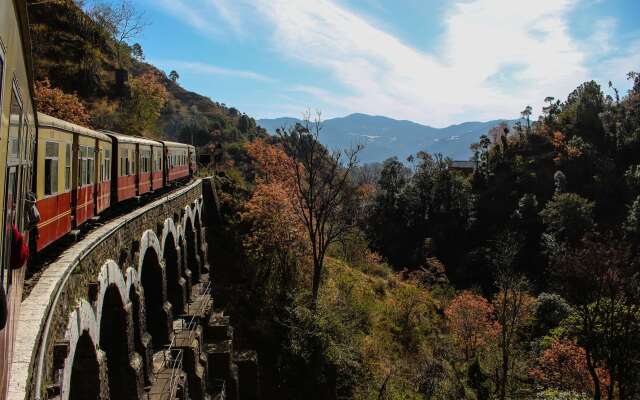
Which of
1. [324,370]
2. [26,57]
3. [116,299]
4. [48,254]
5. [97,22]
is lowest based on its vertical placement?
[324,370]

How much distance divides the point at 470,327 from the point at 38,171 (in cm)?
2566

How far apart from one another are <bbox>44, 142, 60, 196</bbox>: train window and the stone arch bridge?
1134mm

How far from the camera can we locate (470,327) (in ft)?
94.2

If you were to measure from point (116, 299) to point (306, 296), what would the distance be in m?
14.3

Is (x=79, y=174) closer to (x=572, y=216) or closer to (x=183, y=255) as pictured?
(x=183, y=255)

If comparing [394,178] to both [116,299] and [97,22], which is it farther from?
[116,299]

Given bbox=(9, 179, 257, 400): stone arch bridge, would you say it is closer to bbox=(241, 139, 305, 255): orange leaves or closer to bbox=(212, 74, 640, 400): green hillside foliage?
bbox=(212, 74, 640, 400): green hillside foliage

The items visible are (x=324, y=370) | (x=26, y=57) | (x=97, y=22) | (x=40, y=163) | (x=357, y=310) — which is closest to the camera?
(x=26, y=57)

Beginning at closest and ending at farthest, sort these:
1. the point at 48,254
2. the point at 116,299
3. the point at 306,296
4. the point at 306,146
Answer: the point at 48,254, the point at 116,299, the point at 306,296, the point at 306,146

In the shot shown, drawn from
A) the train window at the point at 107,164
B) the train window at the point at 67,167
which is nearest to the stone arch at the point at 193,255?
the train window at the point at 107,164

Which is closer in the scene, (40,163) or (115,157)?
(40,163)

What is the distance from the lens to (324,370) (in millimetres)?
21031

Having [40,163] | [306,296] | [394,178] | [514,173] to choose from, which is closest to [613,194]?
[514,173]

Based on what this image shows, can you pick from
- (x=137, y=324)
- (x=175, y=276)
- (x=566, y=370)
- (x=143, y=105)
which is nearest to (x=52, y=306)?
(x=137, y=324)
